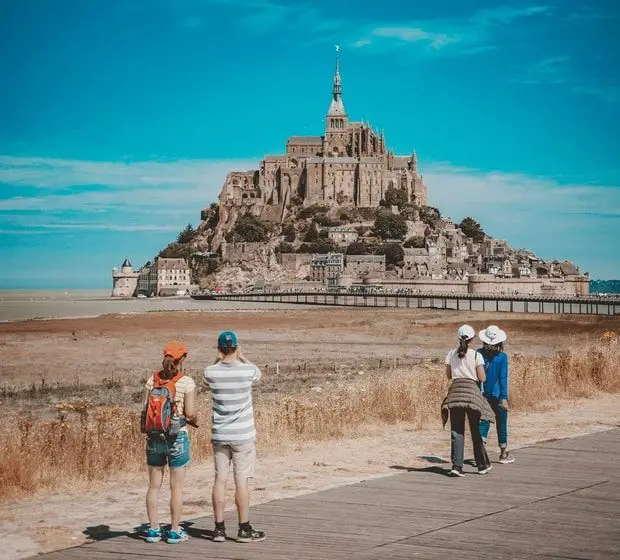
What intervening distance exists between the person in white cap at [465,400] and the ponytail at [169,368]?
3.39 meters

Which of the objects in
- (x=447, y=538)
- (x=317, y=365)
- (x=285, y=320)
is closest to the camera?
(x=447, y=538)

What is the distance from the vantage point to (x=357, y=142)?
148 metres

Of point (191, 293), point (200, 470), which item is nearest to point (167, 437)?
point (200, 470)

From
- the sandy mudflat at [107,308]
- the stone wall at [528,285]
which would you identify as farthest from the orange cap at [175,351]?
the stone wall at [528,285]

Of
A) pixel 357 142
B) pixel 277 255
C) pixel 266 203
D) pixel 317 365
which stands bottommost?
pixel 317 365

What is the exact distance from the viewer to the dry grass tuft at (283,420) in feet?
31.2

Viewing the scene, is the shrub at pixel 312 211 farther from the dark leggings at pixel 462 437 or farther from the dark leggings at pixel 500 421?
the dark leggings at pixel 462 437

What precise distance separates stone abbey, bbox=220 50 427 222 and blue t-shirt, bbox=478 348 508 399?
5085 inches

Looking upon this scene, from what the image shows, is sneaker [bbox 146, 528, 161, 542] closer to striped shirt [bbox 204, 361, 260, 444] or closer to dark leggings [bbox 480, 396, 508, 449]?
striped shirt [bbox 204, 361, 260, 444]

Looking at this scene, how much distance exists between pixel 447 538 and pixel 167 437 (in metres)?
2.25

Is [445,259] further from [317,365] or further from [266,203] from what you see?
[317,365]

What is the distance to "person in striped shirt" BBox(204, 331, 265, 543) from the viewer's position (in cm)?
683

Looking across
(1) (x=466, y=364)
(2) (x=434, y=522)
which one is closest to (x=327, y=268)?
(1) (x=466, y=364)

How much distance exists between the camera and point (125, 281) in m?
146
